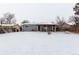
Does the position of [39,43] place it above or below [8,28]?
below

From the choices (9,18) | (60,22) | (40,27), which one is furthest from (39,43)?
(9,18)

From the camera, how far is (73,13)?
4.21 metres

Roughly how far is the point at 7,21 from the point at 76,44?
3.68 feet

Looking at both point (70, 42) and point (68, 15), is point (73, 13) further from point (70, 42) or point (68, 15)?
point (70, 42)

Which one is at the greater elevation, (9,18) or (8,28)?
(9,18)

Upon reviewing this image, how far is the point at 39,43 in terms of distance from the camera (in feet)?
13.6

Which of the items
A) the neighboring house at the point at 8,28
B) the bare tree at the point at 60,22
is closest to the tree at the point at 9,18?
the neighboring house at the point at 8,28

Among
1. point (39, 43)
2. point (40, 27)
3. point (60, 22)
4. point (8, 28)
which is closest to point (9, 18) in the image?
point (8, 28)

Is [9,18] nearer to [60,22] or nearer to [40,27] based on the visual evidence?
[40,27]

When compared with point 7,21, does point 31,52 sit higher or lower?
lower

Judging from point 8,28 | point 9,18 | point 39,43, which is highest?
point 9,18

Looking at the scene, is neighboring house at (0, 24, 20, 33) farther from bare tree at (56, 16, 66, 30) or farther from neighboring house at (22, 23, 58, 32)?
bare tree at (56, 16, 66, 30)


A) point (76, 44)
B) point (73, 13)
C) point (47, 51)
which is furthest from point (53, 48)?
point (73, 13)

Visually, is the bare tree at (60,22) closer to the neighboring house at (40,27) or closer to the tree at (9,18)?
the neighboring house at (40,27)
